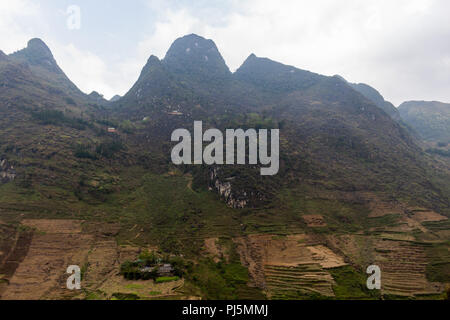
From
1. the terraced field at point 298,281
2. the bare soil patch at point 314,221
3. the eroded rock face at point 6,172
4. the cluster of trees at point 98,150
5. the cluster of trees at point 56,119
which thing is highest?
the cluster of trees at point 56,119

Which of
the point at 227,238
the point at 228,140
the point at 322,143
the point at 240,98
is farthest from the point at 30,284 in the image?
the point at 240,98

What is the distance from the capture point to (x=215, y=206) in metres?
72.3

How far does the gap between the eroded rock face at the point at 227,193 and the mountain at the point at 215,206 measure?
39 centimetres

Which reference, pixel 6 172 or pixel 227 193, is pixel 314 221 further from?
pixel 6 172

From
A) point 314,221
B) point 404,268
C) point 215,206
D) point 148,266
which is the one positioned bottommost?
point 404,268

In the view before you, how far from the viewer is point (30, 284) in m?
39.4

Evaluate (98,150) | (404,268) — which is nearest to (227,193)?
(404,268)

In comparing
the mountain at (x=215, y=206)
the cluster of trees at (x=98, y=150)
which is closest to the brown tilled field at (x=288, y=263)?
the mountain at (x=215, y=206)

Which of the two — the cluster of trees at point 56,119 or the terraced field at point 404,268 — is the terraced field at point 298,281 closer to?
the terraced field at point 404,268

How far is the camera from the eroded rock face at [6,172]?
66000 mm

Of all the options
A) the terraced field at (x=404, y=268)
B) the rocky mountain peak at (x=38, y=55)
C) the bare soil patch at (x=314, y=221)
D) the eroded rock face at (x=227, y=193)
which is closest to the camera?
the terraced field at (x=404, y=268)

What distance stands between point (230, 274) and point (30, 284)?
102ft

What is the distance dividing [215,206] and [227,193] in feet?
18.1

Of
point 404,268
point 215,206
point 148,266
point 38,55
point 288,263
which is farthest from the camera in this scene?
point 38,55
